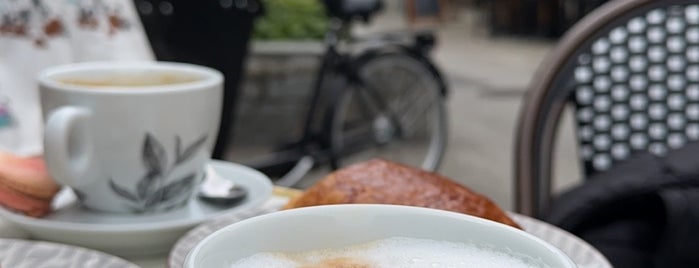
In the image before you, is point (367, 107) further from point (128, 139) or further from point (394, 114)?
point (128, 139)

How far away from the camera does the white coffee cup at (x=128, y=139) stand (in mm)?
522

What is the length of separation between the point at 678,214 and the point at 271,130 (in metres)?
2.46

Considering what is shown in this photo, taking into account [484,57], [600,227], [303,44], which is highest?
[600,227]

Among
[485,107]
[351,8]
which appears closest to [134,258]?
[351,8]

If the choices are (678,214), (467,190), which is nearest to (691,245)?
(678,214)

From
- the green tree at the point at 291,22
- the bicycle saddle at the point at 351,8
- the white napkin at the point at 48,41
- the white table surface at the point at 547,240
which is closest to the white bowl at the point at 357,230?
the white table surface at the point at 547,240

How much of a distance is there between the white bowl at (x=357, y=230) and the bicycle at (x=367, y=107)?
2.05 m

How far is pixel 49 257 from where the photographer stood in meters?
0.43

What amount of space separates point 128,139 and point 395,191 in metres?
0.18

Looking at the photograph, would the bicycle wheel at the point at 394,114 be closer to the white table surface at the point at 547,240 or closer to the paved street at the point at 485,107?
the paved street at the point at 485,107

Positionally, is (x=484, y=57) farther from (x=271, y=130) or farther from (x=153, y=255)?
(x=153, y=255)

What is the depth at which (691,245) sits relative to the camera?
61 cm

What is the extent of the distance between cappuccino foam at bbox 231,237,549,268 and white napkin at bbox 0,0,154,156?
81cm

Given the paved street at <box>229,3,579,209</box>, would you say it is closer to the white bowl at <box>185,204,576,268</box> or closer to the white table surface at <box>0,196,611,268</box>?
the white table surface at <box>0,196,611,268</box>
